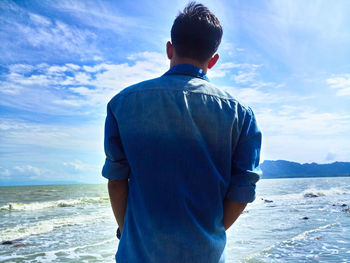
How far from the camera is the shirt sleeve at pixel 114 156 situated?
5.25 ft

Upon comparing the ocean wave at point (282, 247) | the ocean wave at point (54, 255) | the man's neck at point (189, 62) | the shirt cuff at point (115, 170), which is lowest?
the ocean wave at point (282, 247)

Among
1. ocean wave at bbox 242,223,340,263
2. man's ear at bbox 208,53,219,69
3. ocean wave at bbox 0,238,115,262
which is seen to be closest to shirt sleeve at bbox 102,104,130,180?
man's ear at bbox 208,53,219,69

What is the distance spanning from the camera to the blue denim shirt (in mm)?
1464

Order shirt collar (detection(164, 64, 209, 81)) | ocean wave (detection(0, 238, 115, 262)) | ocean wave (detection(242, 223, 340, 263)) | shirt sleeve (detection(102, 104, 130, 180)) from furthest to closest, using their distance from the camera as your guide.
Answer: ocean wave (detection(0, 238, 115, 262)), ocean wave (detection(242, 223, 340, 263)), shirt collar (detection(164, 64, 209, 81)), shirt sleeve (detection(102, 104, 130, 180))

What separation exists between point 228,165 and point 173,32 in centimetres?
86

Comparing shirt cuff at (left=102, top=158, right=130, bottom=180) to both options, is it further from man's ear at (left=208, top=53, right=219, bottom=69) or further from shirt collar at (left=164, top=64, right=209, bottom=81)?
man's ear at (left=208, top=53, right=219, bottom=69)

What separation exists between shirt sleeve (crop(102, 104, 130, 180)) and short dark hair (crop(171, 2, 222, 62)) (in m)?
0.61

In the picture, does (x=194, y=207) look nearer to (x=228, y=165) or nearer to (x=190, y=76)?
(x=228, y=165)

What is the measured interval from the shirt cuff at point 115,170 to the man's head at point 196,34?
74cm

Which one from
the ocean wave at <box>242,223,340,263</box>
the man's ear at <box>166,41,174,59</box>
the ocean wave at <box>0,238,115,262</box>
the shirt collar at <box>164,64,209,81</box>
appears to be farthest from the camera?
the ocean wave at <box>0,238,115,262</box>

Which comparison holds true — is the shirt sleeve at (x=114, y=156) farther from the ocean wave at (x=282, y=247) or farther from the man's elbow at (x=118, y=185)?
the ocean wave at (x=282, y=247)

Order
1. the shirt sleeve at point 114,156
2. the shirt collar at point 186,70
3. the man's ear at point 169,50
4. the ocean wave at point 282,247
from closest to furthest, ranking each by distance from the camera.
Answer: the shirt sleeve at point 114,156 → the shirt collar at point 186,70 → the man's ear at point 169,50 → the ocean wave at point 282,247

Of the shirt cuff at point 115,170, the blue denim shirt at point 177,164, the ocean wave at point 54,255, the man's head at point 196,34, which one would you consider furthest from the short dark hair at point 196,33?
the ocean wave at point 54,255

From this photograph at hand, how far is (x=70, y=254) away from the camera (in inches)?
311
